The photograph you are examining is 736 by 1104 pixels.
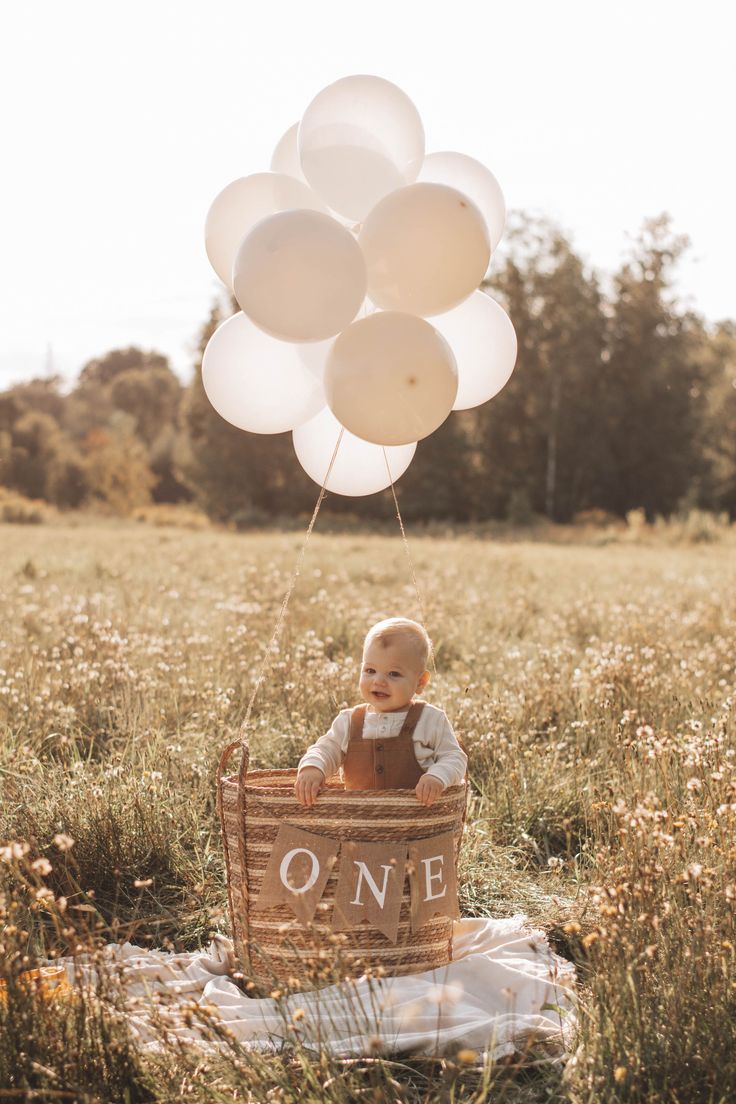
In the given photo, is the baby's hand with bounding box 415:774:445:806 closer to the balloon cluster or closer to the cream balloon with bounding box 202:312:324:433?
the balloon cluster

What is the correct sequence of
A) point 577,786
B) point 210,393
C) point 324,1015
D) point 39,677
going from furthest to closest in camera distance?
point 39,677 → point 577,786 → point 210,393 → point 324,1015

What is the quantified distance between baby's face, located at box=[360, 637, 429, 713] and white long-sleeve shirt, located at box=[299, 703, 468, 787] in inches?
2.9

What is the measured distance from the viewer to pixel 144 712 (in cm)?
534

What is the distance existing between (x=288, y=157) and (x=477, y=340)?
1146mm

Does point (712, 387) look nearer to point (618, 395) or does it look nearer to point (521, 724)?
point (618, 395)

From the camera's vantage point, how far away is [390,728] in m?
3.76

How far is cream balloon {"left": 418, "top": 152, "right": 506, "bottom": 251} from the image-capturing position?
422cm

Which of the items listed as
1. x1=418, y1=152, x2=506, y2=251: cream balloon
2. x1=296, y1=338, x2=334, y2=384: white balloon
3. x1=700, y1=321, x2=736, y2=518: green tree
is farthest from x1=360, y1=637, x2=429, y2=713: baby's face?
x1=700, y1=321, x2=736, y2=518: green tree

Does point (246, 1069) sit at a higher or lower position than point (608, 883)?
lower

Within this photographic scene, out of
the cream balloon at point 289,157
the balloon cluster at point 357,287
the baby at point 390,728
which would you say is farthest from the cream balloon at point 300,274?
the baby at point 390,728

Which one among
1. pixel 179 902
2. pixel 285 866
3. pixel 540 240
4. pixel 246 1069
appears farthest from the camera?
pixel 540 240

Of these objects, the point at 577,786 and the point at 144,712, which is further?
the point at 144,712

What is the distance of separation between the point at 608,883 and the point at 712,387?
1708 inches

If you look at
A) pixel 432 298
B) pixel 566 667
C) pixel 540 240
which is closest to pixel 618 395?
pixel 540 240
